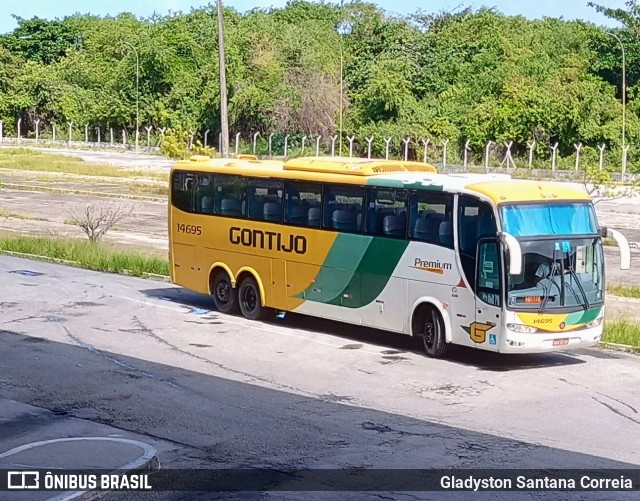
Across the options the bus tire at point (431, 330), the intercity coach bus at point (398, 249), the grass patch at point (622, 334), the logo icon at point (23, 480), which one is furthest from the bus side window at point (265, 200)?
the logo icon at point (23, 480)

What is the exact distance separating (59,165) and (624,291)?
57.4 metres

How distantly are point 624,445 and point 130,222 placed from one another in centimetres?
3231

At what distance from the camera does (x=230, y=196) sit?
21.7m

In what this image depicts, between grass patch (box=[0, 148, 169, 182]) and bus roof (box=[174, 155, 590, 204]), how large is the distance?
141 feet

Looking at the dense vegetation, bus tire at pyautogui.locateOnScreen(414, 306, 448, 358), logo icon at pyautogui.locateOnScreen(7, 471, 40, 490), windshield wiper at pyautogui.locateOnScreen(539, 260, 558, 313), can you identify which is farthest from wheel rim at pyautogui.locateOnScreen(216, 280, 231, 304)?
the dense vegetation

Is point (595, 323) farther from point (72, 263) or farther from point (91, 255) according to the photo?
point (72, 263)

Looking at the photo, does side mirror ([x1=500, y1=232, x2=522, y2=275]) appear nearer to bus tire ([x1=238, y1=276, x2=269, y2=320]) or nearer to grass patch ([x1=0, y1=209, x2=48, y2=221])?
bus tire ([x1=238, y1=276, x2=269, y2=320])

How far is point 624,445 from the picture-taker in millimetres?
11812

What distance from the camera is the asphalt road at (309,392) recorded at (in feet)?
37.4

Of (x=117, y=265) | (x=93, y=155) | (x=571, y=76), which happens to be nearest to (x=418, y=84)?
(x=571, y=76)

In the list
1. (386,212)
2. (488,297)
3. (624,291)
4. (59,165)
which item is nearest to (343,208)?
(386,212)

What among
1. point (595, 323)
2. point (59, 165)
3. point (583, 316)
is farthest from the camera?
point (59, 165)

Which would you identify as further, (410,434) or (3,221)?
(3,221)

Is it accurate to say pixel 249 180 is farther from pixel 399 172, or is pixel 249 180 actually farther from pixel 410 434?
pixel 410 434
